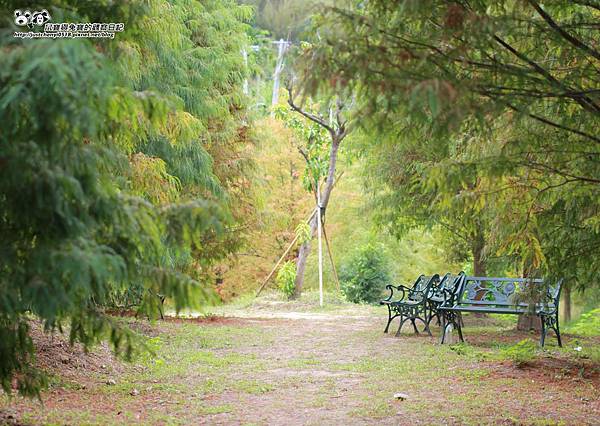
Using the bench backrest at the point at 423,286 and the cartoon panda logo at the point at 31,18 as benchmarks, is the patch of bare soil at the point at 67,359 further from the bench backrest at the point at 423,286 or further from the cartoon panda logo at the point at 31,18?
the bench backrest at the point at 423,286

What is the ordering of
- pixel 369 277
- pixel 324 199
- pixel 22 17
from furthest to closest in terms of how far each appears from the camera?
1. pixel 369 277
2. pixel 324 199
3. pixel 22 17

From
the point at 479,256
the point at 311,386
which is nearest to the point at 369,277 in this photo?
the point at 479,256

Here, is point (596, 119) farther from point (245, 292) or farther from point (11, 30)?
point (245, 292)

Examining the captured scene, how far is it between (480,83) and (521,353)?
5.33 meters

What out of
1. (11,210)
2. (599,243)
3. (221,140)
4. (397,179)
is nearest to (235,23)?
(221,140)

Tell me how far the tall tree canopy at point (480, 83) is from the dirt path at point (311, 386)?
1.47 metres

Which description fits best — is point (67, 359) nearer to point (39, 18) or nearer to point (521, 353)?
point (39, 18)

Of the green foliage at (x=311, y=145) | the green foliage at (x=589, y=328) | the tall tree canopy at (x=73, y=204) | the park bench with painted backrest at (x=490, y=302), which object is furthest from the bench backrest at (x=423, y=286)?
the tall tree canopy at (x=73, y=204)

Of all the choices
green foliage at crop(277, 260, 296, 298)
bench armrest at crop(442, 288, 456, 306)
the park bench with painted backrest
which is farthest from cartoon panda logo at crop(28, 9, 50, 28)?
green foliage at crop(277, 260, 296, 298)

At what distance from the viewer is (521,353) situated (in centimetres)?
900

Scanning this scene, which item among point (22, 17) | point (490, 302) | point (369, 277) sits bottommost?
point (369, 277)

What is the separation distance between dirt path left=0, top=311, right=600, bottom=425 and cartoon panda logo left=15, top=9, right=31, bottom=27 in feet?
9.50

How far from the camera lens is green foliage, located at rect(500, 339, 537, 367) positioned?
831cm

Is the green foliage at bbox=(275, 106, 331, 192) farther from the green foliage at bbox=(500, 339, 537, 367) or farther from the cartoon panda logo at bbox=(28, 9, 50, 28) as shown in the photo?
the cartoon panda logo at bbox=(28, 9, 50, 28)
